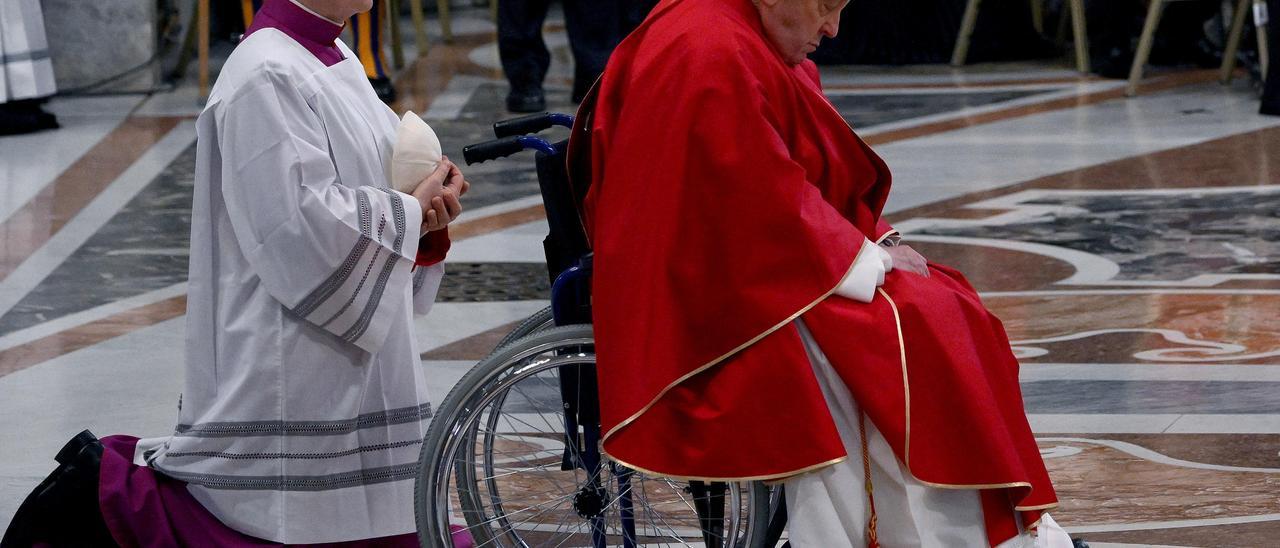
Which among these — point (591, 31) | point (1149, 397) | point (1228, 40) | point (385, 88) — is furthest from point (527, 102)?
point (1149, 397)

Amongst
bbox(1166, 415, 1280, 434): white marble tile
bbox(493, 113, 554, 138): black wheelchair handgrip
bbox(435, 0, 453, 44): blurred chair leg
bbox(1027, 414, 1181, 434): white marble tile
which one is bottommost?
bbox(435, 0, 453, 44): blurred chair leg

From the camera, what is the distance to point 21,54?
6.93 metres

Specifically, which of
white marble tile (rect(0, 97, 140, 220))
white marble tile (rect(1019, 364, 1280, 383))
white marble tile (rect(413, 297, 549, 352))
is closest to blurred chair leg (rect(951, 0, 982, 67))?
white marble tile (rect(0, 97, 140, 220))

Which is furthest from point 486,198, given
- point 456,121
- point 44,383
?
point 44,383

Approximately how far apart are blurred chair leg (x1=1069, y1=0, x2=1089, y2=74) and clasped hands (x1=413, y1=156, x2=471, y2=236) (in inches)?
235

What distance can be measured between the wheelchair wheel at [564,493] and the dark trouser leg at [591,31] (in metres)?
4.75

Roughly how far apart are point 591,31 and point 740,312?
5.28 m

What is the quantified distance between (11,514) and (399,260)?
1038 mm

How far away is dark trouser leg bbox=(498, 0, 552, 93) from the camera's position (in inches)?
290

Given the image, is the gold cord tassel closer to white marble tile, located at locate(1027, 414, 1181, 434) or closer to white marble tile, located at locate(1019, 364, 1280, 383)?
white marble tile, located at locate(1027, 414, 1181, 434)

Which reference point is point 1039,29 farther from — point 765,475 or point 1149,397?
point 765,475

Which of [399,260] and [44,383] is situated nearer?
[399,260]

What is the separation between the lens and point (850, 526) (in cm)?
227

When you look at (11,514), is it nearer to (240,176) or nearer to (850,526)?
(240,176)
